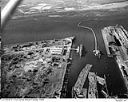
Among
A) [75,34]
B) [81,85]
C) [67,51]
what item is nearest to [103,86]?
[81,85]

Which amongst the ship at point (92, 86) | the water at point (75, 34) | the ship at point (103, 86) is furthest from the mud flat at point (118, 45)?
the ship at point (92, 86)

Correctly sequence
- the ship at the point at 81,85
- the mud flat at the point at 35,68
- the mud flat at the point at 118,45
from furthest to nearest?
the mud flat at the point at 118,45, the mud flat at the point at 35,68, the ship at the point at 81,85

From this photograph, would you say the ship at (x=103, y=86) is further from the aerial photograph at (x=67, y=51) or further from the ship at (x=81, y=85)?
the ship at (x=81, y=85)

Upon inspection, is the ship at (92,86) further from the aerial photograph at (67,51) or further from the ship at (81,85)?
the ship at (81,85)

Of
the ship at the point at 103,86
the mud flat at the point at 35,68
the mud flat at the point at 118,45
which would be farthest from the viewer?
the mud flat at the point at 118,45

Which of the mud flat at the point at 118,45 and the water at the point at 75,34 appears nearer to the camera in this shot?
the water at the point at 75,34

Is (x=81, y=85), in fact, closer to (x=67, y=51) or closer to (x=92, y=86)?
(x=92, y=86)

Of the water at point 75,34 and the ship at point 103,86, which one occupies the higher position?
the water at point 75,34
